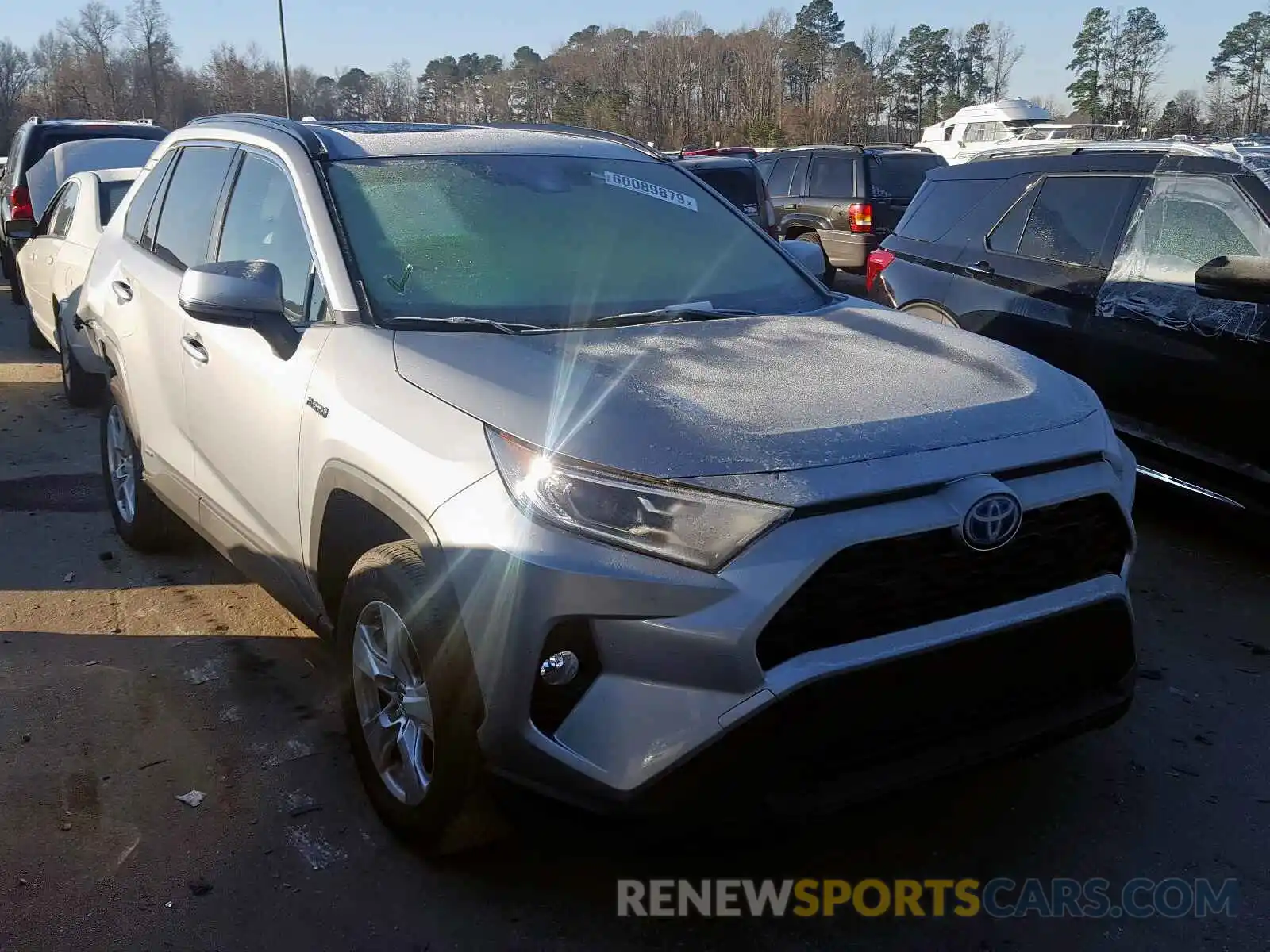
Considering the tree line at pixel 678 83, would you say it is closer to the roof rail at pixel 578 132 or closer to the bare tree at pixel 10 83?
the bare tree at pixel 10 83

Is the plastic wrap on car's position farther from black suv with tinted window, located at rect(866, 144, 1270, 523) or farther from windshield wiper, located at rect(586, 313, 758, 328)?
windshield wiper, located at rect(586, 313, 758, 328)

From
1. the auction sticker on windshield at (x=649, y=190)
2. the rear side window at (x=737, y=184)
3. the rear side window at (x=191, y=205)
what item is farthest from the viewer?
the rear side window at (x=737, y=184)

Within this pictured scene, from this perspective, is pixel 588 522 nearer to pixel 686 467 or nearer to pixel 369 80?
pixel 686 467

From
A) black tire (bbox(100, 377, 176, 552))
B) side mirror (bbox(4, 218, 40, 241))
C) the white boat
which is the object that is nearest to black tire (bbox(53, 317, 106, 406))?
side mirror (bbox(4, 218, 40, 241))

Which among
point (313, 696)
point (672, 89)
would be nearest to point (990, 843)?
Result: point (313, 696)

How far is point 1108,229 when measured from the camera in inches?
215

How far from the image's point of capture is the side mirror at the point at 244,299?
3.21 metres

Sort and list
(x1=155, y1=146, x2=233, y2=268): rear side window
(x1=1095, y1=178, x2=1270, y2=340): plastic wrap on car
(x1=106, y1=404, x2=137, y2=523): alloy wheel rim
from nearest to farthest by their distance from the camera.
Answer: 1. (x1=155, y1=146, x2=233, y2=268): rear side window
2. (x1=1095, y1=178, x2=1270, y2=340): plastic wrap on car
3. (x1=106, y1=404, x2=137, y2=523): alloy wheel rim

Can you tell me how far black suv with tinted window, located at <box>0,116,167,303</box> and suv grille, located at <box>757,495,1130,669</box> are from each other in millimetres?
11924

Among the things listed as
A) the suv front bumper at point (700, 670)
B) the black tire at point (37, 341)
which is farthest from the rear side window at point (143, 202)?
the black tire at point (37, 341)

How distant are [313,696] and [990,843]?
7.26 ft

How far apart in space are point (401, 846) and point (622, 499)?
4.01 feet

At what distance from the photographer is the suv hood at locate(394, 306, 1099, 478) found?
2502 mm

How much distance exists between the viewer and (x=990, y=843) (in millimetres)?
3025
